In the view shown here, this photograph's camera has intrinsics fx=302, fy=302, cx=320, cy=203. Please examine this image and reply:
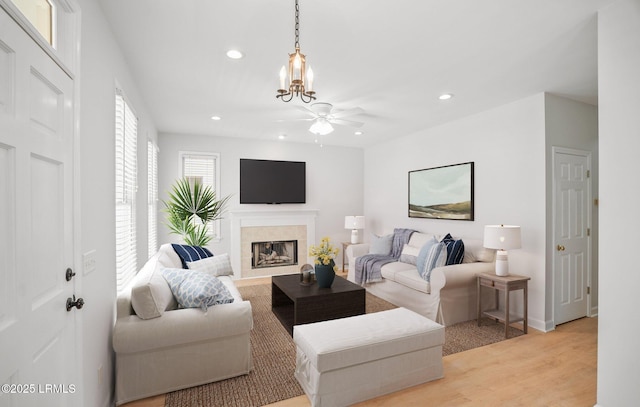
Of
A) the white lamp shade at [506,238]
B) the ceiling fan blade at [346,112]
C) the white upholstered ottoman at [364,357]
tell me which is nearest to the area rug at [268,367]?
the white upholstered ottoman at [364,357]

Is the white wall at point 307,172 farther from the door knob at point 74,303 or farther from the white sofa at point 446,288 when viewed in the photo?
the door knob at point 74,303

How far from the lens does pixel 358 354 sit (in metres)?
2.14

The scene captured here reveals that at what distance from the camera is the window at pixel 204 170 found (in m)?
5.42

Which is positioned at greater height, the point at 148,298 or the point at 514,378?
the point at 148,298

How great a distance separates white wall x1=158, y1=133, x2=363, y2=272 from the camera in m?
5.32

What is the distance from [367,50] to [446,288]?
2.67 m

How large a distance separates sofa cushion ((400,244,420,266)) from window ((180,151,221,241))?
10.8ft

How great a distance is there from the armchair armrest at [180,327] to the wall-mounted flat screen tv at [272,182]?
3528mm

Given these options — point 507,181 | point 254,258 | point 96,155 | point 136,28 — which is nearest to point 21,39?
point 96,155

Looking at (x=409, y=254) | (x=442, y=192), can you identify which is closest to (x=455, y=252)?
(x=409, y=254)

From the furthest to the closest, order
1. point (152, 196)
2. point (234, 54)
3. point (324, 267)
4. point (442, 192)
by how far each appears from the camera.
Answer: point (442, 192) → point (152, 196) → point (324, 267) → point (234, 54)

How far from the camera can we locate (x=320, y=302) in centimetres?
325

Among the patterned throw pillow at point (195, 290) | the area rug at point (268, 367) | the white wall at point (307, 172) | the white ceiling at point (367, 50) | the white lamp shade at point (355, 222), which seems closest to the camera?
the white ceiling at point (367, 50)

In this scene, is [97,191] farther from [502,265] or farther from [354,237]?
[354,237]
